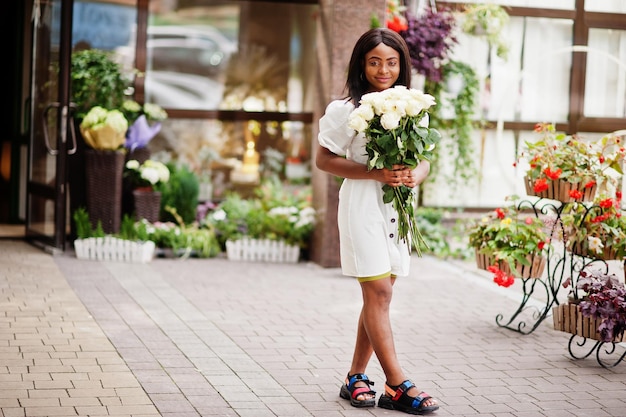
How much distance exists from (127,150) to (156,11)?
161cm

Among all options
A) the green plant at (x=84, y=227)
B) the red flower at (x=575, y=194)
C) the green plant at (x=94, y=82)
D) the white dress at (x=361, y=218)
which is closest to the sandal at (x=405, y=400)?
the white dress at (x=361, y=218)

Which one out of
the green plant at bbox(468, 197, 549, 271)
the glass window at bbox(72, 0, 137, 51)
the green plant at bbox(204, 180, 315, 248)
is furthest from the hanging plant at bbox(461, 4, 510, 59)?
the green plant at bbox(468, 197, 549, 271)

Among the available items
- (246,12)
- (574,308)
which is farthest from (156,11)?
(574,308)

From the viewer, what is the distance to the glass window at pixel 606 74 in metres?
12.1

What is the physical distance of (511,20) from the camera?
11.8 metres

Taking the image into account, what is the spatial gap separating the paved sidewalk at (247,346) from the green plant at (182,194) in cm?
121

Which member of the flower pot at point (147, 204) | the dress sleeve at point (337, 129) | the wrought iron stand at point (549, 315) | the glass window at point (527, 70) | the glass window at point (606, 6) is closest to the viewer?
the dress sleeve at point (337, 129)

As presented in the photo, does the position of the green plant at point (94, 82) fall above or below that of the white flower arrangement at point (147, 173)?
above

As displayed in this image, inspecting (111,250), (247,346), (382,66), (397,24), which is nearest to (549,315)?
(247,346)

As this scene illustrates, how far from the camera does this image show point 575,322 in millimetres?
6340

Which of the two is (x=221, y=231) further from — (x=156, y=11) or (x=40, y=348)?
(x=40, y=348)

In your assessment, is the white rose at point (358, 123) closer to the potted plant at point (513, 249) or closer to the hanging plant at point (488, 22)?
the potted plant at point (513, 249)

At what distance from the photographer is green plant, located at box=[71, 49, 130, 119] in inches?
397

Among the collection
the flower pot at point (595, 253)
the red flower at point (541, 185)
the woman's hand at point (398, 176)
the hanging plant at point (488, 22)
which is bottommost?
the flower pot at point (595, 253)
